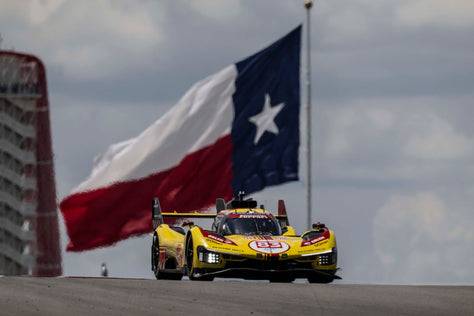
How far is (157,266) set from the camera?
2906cm

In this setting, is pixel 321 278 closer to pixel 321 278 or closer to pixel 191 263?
pixel 321 278

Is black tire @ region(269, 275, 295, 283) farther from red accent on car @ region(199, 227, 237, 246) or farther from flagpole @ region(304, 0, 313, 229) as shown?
flagpole @ region(304, 0, 313, 229)

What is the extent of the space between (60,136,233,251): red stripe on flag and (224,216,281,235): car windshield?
451 centimetres

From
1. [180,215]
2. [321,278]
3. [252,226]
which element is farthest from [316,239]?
[180,215]

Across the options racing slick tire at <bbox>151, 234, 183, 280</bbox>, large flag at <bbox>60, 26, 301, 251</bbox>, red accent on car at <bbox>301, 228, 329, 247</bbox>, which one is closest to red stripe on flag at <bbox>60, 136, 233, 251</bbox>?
large flag at <bbox>60, 26, 301, 251</bbox>

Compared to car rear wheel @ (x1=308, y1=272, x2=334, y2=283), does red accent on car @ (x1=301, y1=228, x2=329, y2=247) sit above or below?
above

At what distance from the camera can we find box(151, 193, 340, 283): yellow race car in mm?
24656

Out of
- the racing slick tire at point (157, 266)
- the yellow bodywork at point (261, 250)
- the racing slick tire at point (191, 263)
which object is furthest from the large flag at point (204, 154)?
the yellow bodywork at point (261, 250)

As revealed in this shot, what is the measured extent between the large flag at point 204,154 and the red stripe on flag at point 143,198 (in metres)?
0.02

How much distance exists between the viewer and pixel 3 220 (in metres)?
126

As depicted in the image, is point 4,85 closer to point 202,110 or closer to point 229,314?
point 202,110

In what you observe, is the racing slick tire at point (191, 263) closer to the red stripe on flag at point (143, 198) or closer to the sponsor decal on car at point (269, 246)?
the sponsor decal on car at point (269, 246)

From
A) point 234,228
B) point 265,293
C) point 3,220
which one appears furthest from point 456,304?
point 3,220

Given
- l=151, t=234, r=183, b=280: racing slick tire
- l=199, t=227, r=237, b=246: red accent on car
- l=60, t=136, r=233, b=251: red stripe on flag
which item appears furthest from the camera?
l=60, t=136, r=233, b=251: red stripe on flag
